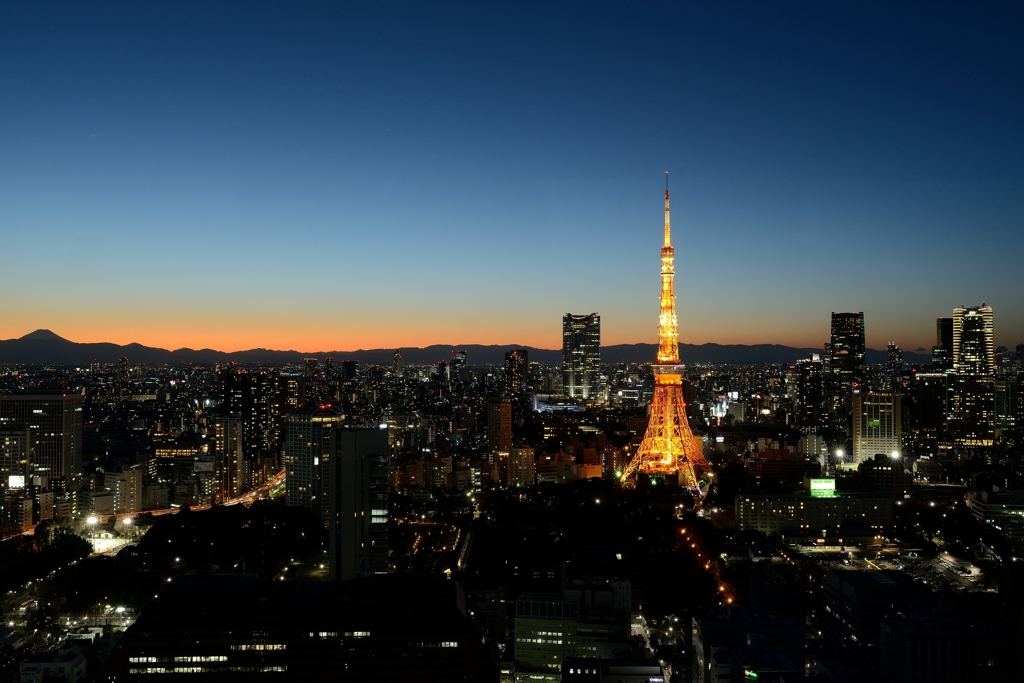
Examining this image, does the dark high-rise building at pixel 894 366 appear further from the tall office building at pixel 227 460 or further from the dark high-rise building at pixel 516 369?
the tall office building at pixel 227 460

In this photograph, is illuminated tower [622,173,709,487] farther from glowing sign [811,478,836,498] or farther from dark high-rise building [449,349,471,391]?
dark high-rise building [449,349,471,391]

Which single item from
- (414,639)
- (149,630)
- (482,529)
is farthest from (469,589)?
(482,529)

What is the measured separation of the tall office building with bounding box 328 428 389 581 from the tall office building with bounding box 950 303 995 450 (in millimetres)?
17882

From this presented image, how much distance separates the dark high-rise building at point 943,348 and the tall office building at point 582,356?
480 inches

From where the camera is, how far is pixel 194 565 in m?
11.2

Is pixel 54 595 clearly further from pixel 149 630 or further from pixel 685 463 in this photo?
pixel 685 463

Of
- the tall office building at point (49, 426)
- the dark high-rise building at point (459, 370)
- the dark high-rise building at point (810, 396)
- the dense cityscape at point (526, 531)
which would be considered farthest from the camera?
the dark high-rise building at point (459, 370)

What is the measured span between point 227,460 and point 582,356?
20.0m

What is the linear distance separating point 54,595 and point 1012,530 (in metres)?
12.3

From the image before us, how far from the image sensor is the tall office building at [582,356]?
36.5 meters

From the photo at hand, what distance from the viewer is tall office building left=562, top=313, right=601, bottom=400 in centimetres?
3650

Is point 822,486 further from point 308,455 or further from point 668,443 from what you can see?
point 308,455

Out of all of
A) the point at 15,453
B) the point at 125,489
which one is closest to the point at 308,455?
the point at 125,489

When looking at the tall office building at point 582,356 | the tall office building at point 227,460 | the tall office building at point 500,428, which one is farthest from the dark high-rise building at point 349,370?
the tall office building at point 227,460
